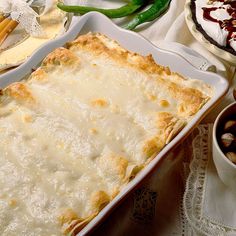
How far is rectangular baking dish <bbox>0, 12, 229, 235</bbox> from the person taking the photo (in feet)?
4.08

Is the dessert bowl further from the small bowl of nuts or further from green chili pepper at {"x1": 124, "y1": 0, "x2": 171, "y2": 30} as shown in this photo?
the small bowl of nuts

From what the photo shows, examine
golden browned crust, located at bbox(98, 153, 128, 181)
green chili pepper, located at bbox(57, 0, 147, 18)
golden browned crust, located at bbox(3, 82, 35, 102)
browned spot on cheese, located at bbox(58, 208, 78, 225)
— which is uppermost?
golden browned crust, located at bbox(3, 82, 35, 102)

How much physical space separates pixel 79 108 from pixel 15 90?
0.66ft

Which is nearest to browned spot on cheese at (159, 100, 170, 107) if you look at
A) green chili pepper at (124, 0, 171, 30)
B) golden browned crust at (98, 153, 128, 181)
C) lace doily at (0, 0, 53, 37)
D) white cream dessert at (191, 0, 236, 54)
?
golden browned crust at (98, 153, 128, 181)

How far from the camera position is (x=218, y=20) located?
1.71 meters

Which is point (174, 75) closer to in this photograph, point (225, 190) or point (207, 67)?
point (207, 67)

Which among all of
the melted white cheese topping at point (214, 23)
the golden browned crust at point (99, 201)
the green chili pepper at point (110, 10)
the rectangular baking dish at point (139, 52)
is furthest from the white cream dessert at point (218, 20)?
the golden browned crust at point (99, 201)

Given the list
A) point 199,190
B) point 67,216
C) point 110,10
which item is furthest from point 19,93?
point 110,10

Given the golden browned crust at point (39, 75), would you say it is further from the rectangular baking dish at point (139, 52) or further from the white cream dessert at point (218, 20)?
the white cream dessert at point (218, 20)

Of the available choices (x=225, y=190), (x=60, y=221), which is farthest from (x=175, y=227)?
(x=60, y=221)

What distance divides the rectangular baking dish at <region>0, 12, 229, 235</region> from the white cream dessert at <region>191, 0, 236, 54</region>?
0.59 ft

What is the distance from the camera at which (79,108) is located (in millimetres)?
1426

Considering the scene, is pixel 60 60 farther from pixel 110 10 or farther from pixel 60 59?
pixel 110 10

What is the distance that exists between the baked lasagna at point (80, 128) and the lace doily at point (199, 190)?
10cm
